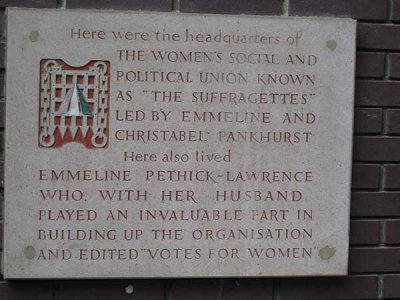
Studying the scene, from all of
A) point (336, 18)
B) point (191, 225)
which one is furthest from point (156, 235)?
point (336, 18)

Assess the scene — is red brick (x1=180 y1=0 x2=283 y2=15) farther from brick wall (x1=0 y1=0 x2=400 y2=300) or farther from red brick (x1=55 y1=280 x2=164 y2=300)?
red brick (x1=55 y1=280 x2=164 y2=300)

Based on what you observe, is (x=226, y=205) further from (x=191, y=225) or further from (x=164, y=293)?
(x=164, y=293)

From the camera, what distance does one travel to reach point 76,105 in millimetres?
2432

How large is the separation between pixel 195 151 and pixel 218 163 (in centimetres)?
10

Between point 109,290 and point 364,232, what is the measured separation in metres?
1.04

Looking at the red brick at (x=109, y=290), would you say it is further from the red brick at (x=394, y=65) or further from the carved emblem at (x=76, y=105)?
the red brick at (x=394, y=65)

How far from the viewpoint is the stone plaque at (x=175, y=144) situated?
7.93 feet

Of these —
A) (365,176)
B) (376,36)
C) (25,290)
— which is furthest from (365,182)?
(25,290)

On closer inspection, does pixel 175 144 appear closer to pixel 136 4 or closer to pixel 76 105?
pixel 76 105

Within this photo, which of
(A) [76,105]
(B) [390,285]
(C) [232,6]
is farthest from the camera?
(B) [390,285]

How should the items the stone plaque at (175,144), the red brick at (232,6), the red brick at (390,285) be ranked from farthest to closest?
the red brick at (390,285)
the red brick at (232,6)
the stone plaque at (175,144)

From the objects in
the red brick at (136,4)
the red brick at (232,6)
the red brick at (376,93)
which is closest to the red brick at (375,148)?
the red brick at (376,93)

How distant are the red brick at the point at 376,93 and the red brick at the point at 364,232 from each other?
479 mm

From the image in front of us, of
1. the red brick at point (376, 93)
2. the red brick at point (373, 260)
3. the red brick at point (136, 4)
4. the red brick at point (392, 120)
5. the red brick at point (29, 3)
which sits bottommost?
the red brick at point (373, 260)
